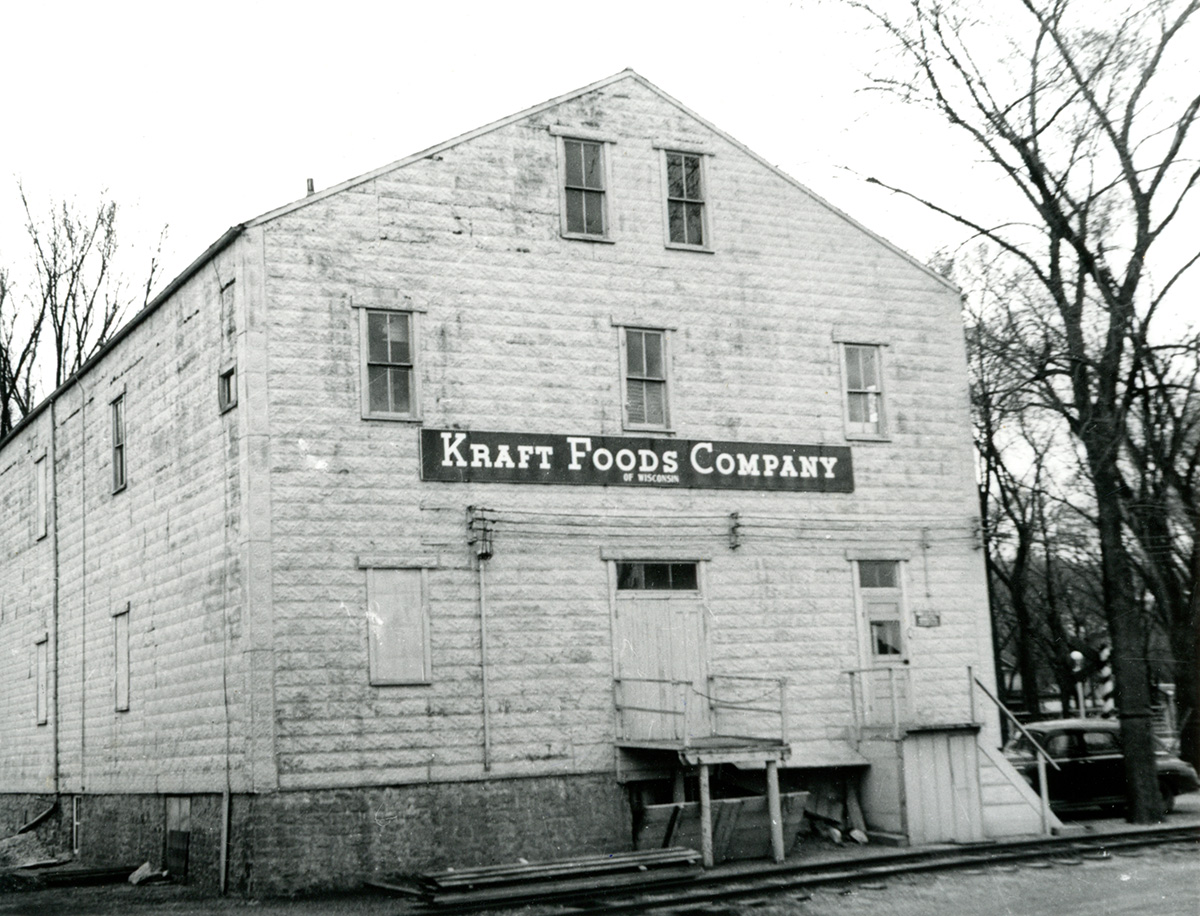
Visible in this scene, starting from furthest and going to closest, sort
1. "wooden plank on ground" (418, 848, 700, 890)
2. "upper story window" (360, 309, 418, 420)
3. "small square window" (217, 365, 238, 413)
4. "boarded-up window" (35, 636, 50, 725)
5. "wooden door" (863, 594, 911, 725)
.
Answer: "boarded-up window" (35, 636, 50, 725) < "wooden door" (863, 594, 911, 725) < "upper story window" (360, 309, 418, 420) < "small square window" (217, 365, 238, 413) < "wooden plank on ground" (418, 848, 700, 890)

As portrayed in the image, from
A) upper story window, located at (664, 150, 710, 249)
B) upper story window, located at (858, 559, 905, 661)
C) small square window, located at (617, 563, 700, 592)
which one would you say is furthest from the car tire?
upper story window, located at (664, 150, 710, 249)

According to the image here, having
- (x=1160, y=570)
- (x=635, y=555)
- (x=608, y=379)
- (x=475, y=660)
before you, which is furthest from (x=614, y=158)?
(x=1160, y=570)

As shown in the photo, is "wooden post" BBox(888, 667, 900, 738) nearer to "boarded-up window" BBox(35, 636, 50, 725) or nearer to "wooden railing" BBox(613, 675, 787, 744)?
"wooden railing" BBox(613, 675, 787, 744)

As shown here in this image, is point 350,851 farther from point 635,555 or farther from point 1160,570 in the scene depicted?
point 1160,570

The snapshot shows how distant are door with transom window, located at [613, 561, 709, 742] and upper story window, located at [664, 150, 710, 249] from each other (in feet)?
15.8

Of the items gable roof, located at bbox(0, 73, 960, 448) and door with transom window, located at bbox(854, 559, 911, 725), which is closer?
gable roof, located at bbox(0, 73, 960, 448)

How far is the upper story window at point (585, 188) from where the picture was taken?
21.1 m

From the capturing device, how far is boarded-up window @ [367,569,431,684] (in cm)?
1872

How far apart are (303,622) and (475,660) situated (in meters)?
2.26

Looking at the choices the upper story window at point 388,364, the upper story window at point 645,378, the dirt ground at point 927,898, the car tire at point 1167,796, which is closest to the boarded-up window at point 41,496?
the dirt ground at point 927,898

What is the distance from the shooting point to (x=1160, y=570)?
122 ft

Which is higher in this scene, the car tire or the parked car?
the parked car

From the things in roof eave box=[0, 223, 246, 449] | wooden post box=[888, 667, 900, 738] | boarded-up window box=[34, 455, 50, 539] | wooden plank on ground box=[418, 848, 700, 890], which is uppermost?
roof eave box=[0, 223, 246, 449]

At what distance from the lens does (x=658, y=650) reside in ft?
66.8
